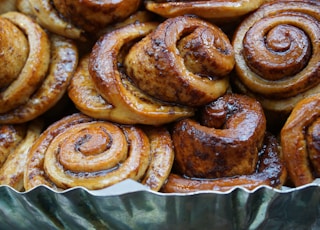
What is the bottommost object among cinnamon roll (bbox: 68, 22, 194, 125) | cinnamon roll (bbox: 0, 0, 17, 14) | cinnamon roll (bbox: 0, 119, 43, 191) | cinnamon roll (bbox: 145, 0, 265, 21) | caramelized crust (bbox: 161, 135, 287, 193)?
caramelized crust (bbox: 161, 135, 287, 193)

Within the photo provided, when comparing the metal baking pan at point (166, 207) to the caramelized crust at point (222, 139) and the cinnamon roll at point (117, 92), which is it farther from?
the cinnamon roll at point (117, 92)

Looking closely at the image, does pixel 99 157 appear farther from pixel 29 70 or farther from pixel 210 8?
pixel 210 8

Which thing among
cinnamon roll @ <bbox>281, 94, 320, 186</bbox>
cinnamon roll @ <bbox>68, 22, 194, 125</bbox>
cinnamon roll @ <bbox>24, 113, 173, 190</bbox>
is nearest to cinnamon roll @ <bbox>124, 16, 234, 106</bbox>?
cinnamon roll @ <bbox>68, 22, 194, 125</bbox>

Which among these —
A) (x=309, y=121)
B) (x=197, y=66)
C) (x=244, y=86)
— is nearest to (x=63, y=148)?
(x=197, y=66)

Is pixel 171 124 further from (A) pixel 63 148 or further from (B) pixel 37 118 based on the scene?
(B) pixel 37 118

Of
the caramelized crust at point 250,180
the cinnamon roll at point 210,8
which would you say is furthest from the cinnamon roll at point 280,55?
the caramelized crust at point 250,180

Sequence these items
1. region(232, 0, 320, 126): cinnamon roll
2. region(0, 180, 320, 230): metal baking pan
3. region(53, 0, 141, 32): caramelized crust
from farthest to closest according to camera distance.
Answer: region(53, 0, 141, 32): caramelized crust → region(232, 0, 320, 126): cinnamon roll → region(0, 180, 320, 230): metal baking pan

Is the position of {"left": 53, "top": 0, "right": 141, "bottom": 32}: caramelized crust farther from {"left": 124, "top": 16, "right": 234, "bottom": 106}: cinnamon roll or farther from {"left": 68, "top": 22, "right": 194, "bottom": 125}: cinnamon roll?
{"left": 124, "top": 16, "right": 234, "bottom": 106}: cinnamon roll
